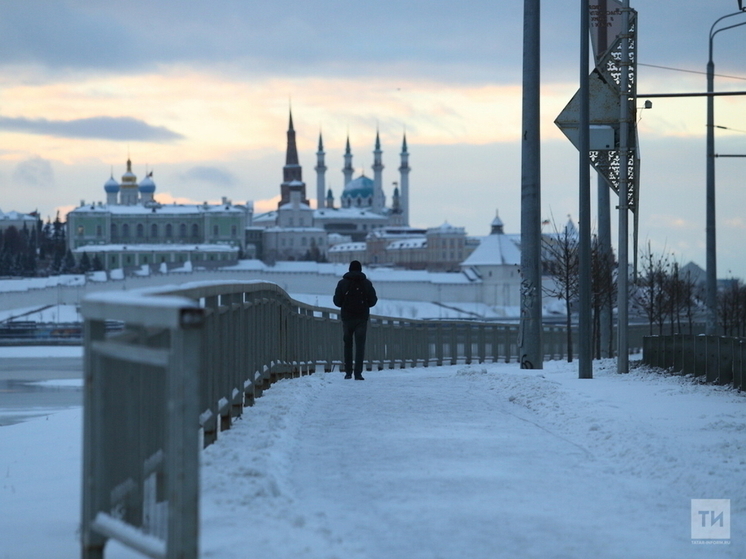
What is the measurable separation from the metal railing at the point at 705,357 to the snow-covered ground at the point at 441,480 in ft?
6.06

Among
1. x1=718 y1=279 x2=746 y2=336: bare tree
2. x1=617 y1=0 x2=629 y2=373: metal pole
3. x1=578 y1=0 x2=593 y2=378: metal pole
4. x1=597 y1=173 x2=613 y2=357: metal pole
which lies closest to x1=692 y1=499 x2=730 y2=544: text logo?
x1=578 y1=0 x2=593 y2=378: metal pole

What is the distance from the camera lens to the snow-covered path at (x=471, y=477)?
17.5ft

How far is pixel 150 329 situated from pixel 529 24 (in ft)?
45.1

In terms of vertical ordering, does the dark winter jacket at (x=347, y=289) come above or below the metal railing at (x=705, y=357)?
above

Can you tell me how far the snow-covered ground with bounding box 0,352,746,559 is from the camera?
533 centimetres

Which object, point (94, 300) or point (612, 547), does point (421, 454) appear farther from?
point (94, 300)

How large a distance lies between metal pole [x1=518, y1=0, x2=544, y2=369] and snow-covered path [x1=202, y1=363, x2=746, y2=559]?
22.1 feet

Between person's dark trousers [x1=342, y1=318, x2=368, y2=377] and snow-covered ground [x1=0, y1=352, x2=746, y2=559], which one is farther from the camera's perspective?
person's dark trousers [x1=342, y1=318, x2=368, y2=377]

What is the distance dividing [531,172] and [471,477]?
1138 centimetres

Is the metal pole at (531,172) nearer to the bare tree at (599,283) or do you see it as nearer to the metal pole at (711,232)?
the bare tree at (599,283)

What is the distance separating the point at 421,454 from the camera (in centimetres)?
777

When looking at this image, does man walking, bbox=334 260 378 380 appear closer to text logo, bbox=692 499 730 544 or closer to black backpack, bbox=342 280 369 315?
black backpack, bbox=342 280 369 315

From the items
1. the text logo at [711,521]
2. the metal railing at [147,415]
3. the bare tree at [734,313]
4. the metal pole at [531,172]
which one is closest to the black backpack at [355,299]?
the metal pole at [531,172]

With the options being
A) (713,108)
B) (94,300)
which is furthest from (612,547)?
(713,108)
